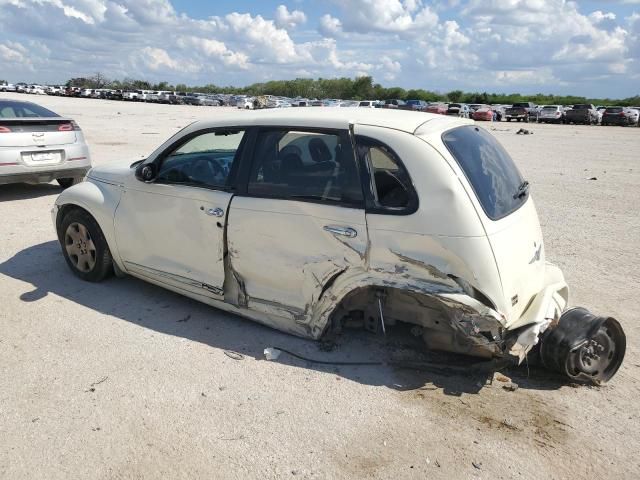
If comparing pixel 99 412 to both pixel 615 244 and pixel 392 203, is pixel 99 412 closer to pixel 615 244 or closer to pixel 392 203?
pixel 392 203

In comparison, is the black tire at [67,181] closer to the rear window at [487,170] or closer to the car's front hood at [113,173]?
the car's front hood at [113,173]

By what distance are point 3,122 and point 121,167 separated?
14.9 feet

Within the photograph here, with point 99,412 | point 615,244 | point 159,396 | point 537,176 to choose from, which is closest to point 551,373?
point 159,396

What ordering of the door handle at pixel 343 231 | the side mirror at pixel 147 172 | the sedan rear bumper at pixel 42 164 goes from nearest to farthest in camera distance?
the door handle at pixel 343 231, the side mirror at pixel 147 172, the sedan rear bumper at pixel 42 164

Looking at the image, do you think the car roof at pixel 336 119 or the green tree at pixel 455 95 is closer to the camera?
the car roof at pixel 336 119

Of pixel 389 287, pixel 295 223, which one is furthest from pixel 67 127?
pixel 389 287

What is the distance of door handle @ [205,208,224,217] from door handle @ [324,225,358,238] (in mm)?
903

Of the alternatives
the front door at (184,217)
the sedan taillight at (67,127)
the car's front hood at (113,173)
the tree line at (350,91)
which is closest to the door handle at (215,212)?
the front door at (184,217)

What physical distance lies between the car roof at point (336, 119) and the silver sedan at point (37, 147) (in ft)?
17.3

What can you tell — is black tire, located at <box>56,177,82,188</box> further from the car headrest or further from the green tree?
the green tree

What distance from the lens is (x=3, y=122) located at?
26.9 feet

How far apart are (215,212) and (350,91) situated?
107950mm

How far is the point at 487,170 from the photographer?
11.8 feet

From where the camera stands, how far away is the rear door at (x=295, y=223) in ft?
11.8
